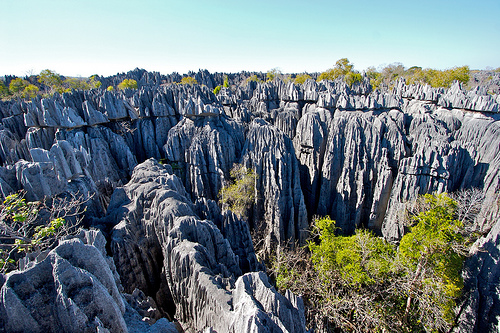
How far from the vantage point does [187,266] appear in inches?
295

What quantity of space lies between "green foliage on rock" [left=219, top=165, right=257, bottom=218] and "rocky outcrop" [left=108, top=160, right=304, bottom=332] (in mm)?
6261

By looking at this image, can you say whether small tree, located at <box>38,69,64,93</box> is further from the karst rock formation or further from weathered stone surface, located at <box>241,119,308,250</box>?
weathered stone surface, located at <box>241,119,308,250</box>

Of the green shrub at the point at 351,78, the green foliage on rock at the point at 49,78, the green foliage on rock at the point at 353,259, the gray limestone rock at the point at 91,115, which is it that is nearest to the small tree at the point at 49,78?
the green foliage on rock at the point at 49,78

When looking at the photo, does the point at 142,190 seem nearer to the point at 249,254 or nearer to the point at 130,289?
the point at 130,289

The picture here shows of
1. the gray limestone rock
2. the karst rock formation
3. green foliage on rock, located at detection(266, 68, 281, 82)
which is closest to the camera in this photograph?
the karst rock formation

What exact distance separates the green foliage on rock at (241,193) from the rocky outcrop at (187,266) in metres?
6.26

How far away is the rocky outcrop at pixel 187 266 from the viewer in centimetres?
576

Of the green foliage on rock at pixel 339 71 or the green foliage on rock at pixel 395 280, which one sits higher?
the green foliage on rock at pixel 339 71

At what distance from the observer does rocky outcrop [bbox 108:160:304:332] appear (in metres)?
5.76

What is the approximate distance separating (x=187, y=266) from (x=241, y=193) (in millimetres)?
11365

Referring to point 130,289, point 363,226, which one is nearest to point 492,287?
point 363,226

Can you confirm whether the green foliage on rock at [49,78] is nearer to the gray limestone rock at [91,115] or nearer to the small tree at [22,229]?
the gray limestone rock at [91,115]

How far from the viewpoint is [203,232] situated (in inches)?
351

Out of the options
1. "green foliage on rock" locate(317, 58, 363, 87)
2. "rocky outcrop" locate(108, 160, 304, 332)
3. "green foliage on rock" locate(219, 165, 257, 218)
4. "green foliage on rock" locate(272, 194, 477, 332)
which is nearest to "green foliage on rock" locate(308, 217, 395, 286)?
"green foliage on rock" locate(272, 194, 477, 332)
